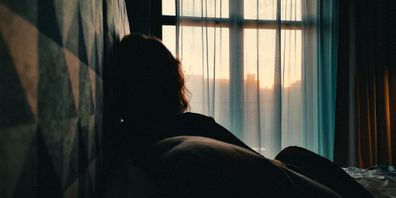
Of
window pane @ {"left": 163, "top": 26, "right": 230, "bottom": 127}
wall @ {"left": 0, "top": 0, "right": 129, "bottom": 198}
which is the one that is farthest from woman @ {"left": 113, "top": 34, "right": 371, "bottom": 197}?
window pane @ {"left": 163, "top": 26, "right": 230, "bottom": 127}

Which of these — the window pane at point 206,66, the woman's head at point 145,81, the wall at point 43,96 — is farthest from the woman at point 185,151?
the window pane at point 206,66

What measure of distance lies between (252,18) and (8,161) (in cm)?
275

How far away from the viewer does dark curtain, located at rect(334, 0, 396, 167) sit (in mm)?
2768

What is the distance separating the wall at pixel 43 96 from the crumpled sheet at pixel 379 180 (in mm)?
1100

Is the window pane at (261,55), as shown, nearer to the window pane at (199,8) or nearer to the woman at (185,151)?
the window pane at (199,8)

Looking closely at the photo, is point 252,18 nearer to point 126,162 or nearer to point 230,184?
point 126,162

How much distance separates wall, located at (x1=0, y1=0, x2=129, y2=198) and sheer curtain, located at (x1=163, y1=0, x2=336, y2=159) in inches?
89.9

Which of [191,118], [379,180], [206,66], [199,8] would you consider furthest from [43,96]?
[199,8]

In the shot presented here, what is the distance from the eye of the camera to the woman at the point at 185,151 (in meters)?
0.37

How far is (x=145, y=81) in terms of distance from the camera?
78 cm

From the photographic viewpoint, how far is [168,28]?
269cm

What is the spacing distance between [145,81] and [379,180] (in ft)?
3.55

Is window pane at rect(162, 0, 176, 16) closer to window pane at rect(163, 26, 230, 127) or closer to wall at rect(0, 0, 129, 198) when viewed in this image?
window pane at rect(163, 26, 230, 127)

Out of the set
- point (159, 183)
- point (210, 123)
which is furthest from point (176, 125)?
point (159, 183)
